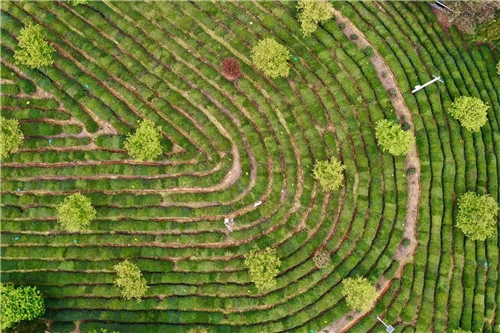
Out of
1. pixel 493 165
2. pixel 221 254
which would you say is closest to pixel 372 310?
pixel 221 254

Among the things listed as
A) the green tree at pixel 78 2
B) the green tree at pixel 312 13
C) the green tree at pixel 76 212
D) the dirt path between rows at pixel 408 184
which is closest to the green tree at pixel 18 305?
the green tree at pixel 76 212

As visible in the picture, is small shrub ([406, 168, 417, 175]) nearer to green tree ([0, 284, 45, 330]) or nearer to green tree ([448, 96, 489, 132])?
green tree ([448, 96, 489, 132])

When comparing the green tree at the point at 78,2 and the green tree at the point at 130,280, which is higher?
the green tree at the point at 78,2

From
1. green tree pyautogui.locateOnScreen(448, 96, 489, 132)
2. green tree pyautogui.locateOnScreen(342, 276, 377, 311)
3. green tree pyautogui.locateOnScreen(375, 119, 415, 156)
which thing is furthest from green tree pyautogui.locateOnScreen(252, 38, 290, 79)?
green tree pyautogui.locateOnScreen(342, 276, 377, 311)

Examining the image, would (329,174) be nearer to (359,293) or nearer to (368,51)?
(359,293)

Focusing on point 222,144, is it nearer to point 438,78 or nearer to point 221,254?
point 221,254

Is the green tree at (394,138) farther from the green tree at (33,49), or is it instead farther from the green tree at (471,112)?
the green tree at (33,49)

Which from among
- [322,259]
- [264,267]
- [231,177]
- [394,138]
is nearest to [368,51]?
[394,138]
